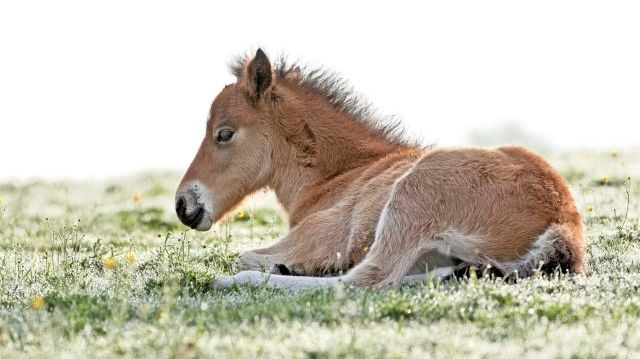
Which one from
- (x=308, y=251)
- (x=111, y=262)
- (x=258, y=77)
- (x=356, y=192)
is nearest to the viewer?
(x=111, y=262)

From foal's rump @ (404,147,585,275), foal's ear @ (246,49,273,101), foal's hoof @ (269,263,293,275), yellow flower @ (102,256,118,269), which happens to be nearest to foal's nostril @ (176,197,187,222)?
yellow flower @ (102,256,118,269)

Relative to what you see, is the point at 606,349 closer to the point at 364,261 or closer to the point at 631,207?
the point at 364,261

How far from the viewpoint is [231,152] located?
10.0 meters

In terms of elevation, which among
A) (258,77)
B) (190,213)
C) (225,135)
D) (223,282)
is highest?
(258,77)

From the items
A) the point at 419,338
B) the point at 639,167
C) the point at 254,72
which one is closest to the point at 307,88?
the point at 254,72

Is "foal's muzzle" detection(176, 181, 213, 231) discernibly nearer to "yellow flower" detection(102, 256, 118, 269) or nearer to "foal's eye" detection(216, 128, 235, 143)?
"foal's eye" detection(216, 128, 235, 143)

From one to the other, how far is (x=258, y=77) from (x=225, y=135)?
647 mm

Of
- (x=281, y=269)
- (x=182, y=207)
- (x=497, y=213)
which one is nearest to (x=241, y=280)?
(x=281, y=269)

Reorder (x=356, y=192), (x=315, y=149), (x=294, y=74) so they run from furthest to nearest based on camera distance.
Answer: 1. (x=294, y=74)
2. (x=315, y=149)
3. (x=356, y=192)

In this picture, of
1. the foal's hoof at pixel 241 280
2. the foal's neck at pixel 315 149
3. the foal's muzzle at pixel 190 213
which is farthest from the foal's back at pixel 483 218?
the foal's muzzle at pixel 190 213

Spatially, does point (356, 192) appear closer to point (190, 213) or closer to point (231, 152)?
point (231, 152)

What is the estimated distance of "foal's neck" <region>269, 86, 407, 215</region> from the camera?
991cm

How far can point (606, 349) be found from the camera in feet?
18.5

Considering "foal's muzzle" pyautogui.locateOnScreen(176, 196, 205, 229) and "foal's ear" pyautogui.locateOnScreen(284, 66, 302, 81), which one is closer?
"foal's muzzle" pyautogui.locateOnScreen(176, 196, 205, 229)
